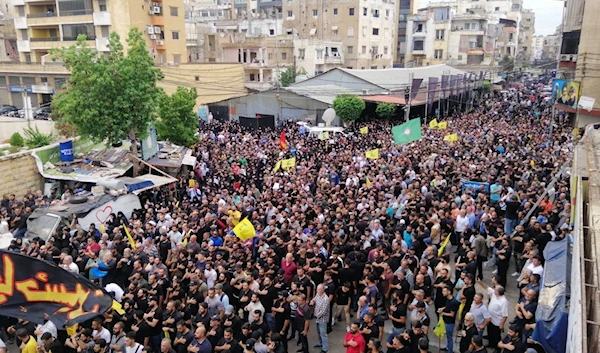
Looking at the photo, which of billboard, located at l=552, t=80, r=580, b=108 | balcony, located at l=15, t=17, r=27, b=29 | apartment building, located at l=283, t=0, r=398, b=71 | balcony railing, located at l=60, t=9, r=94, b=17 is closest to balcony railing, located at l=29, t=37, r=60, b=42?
balcony, located at l=15, t=17, r=27, b=29

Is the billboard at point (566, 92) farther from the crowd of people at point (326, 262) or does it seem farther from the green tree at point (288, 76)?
the green tree at point (288, 76)

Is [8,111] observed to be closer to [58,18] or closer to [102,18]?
[58,18]

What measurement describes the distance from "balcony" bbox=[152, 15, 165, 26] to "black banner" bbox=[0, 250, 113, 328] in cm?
3934

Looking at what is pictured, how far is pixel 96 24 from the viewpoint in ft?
129

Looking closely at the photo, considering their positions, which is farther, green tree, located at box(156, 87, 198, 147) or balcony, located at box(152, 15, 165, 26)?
balcony, located at box(152, 15, 165, 26)

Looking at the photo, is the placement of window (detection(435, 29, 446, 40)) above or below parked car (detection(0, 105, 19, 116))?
above

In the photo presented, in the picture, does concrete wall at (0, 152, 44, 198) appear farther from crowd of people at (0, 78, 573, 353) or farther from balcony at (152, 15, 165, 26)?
balcony at (152, 15, 165, 26)

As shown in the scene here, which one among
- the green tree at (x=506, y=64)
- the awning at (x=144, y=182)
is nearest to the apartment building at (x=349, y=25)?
the green tree at (x=506, y=64)

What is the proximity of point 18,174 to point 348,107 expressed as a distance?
19629 millimetres

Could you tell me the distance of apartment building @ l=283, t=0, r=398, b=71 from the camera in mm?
58125

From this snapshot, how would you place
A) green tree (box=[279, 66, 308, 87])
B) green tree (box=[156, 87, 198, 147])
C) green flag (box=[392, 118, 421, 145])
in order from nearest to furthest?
1. green flag (box=[392, 118, 421, 145])
2. green tree (box=[156, 87, 198, 147])
3. green tree (box=[279, 66, 308, 87])

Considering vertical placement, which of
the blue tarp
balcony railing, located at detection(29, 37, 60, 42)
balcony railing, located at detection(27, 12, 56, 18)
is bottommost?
the blue tarp

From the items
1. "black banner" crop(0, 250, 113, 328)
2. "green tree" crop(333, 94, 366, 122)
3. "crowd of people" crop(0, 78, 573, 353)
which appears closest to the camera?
"black banner" crop(0, 250, 113, 328)

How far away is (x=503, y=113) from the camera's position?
35.6 metres
